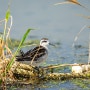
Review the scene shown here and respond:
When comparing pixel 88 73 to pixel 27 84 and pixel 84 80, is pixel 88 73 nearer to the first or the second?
pixel 84 80

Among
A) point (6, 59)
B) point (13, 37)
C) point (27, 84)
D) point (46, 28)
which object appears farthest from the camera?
point (46, 28)

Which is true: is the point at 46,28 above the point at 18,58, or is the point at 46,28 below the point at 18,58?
above

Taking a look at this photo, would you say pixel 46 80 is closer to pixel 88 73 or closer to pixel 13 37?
pixel 88 73

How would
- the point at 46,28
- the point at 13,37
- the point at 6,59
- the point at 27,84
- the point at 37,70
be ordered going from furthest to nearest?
1. the point at 46,28
2. the point at 13,37
3. the point at 37,70
4. the point at 27,84
5. the point at 6,59

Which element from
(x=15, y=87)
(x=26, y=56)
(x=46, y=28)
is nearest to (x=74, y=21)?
(x=46, y=28)

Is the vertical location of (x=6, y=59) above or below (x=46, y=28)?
below

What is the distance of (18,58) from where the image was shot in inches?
390

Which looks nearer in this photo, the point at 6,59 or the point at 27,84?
the point at 6,59

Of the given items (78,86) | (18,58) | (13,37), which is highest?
(13,37)

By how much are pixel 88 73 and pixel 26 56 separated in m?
1.21

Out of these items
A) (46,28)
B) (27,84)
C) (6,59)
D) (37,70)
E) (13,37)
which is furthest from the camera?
(46,28)

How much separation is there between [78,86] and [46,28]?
764 cm

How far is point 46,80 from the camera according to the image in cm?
945

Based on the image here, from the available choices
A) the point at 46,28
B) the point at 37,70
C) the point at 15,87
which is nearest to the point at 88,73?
the point at 37,70
